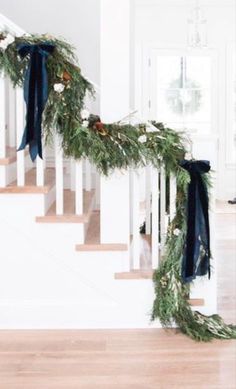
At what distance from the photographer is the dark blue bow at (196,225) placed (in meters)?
3.68

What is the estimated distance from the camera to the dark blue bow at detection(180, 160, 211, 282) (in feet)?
12.1

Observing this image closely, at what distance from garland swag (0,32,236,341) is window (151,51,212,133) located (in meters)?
5.63

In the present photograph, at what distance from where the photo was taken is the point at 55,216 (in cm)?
388

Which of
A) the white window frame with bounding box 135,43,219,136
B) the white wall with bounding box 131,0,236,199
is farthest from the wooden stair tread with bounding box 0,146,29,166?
the white wall with bounding box 131,0,236,199

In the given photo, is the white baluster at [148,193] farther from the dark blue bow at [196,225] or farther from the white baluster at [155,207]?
the dark blue bow at [196,225]

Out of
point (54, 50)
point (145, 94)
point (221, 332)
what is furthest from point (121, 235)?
point (145, 94)

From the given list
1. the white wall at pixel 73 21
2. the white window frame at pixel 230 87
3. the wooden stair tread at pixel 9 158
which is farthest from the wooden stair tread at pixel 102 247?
the white window frame at pixel 230 87

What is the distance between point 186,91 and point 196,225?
6.01 metres

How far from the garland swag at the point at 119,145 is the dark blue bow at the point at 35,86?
4 cm

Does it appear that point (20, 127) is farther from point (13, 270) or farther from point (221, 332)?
point (221, 332)

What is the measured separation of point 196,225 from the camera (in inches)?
145

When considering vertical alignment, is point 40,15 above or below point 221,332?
above

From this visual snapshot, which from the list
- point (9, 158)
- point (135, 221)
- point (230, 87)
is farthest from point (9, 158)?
point (230, 87)

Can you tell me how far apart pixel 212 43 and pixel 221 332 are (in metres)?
6.48
